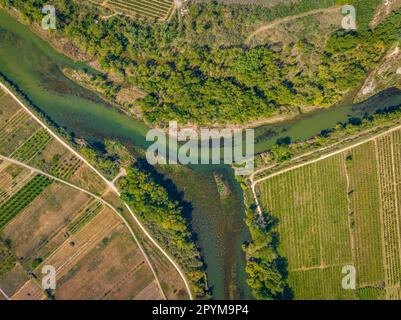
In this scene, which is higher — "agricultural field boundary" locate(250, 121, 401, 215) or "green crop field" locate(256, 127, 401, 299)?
"agricultural field boundary" locate(250, 121, 401, 215)

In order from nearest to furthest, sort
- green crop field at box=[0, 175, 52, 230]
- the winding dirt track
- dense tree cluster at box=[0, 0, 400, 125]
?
1. green crop field at box=[0, 175, 52, 230]
2. dense tree cluster at box=[0, 0, 400, 125]
3. the winding dirt track

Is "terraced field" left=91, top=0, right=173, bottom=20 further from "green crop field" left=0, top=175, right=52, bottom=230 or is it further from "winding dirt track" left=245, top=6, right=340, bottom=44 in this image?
"green crop field" left=0, top=175, right=52, bottom=230

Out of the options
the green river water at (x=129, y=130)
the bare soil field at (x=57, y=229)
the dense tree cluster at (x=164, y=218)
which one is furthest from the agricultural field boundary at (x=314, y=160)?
the bare soil field at (x=57, y=229)

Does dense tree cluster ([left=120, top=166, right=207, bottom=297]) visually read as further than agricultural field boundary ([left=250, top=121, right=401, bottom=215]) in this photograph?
No

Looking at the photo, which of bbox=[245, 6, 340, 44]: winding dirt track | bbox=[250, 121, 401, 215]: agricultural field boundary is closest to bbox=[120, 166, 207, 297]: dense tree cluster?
bbox=[250, 121, 401, 215]: agricultural field boundary

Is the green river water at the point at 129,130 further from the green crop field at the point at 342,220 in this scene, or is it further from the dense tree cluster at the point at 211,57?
the green crop field at the point at 342,220

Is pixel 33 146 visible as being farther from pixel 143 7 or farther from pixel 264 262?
pixel 264 262

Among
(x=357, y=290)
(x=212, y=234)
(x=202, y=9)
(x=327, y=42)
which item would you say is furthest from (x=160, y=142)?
(x=357, y=290)
